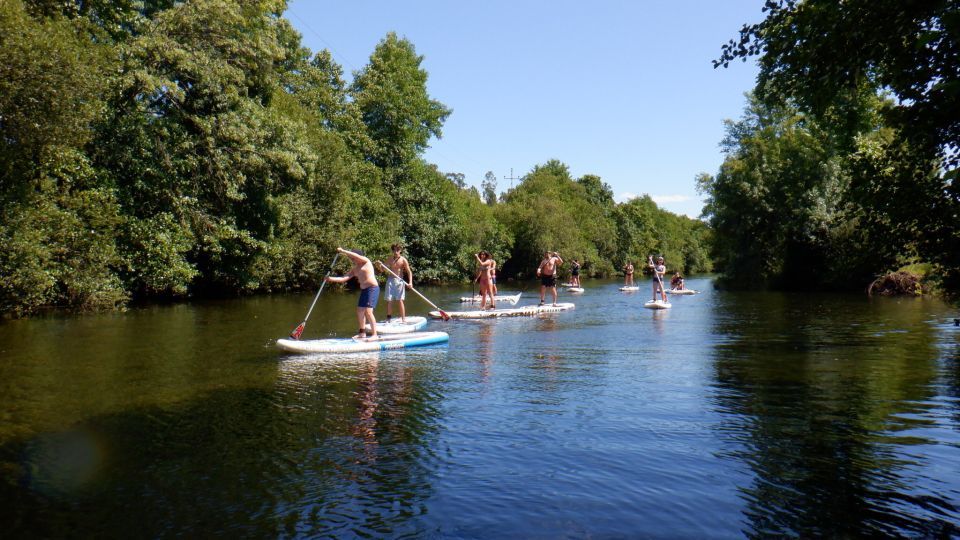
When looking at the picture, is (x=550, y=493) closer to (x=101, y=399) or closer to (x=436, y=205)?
(x=101, y=399)

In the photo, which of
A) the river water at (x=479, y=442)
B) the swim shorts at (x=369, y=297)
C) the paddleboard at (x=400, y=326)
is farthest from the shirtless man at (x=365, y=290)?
the paddleboard at (x=400, y=326)

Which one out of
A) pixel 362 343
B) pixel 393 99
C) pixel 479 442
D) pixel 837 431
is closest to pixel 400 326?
pixel 362 343

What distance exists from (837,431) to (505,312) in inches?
635

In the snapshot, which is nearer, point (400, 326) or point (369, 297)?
point (369, 297)

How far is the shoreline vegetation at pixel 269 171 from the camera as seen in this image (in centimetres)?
993

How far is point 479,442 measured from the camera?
779 centimetres

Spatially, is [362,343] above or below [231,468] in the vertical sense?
above

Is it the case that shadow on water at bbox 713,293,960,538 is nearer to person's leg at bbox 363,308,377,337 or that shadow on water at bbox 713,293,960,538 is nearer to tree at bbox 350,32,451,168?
person's leg at bbox 363,308,377,337

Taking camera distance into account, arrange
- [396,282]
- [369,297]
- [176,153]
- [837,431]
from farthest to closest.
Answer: [176,153], [396,282], [369,297], [837,431]

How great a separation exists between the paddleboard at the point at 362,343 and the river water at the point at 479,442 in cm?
38

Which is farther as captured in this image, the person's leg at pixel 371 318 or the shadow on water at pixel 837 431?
the person's leg at pixel 371 318

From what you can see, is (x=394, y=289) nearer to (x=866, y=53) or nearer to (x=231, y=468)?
(x=231, y=468)

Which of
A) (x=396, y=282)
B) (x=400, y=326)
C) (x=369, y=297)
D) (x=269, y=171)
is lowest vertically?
(x=400, y=326)

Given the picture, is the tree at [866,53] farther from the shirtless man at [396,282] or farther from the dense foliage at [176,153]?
the dense foliage at [176,153]
